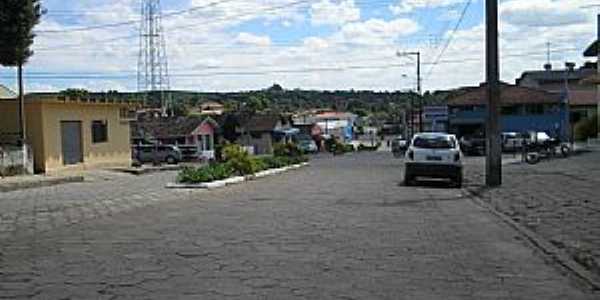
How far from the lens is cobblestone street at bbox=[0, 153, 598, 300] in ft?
26.1

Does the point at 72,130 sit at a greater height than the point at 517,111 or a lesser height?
lesser

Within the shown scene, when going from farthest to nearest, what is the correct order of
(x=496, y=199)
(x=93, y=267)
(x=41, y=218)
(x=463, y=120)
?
(x=463, y=120) < (x=496, y=199) < (x=41, y=218) < (x=93, y=267)

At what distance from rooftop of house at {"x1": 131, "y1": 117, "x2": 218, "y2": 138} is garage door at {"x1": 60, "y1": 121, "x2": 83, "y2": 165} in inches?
1547

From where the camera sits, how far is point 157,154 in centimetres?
6488

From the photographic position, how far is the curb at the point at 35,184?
82.2 ft

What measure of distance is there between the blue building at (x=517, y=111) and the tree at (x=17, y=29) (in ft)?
192

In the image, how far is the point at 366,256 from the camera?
998 centimetres

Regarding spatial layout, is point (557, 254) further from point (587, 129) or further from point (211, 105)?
point (211, 105)

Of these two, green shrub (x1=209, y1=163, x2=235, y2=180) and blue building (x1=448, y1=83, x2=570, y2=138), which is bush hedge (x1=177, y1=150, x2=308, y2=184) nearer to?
green shrub (x1=209, y1=163, x2=235, y2=180)

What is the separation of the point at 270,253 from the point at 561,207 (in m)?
7.85

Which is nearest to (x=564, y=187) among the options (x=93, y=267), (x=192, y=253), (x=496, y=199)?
(x=496, y=199)

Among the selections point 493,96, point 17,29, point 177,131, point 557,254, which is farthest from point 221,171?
point 177,131

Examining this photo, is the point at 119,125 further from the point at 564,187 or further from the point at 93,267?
the point at 93,267

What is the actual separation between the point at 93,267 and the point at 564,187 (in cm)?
1498
